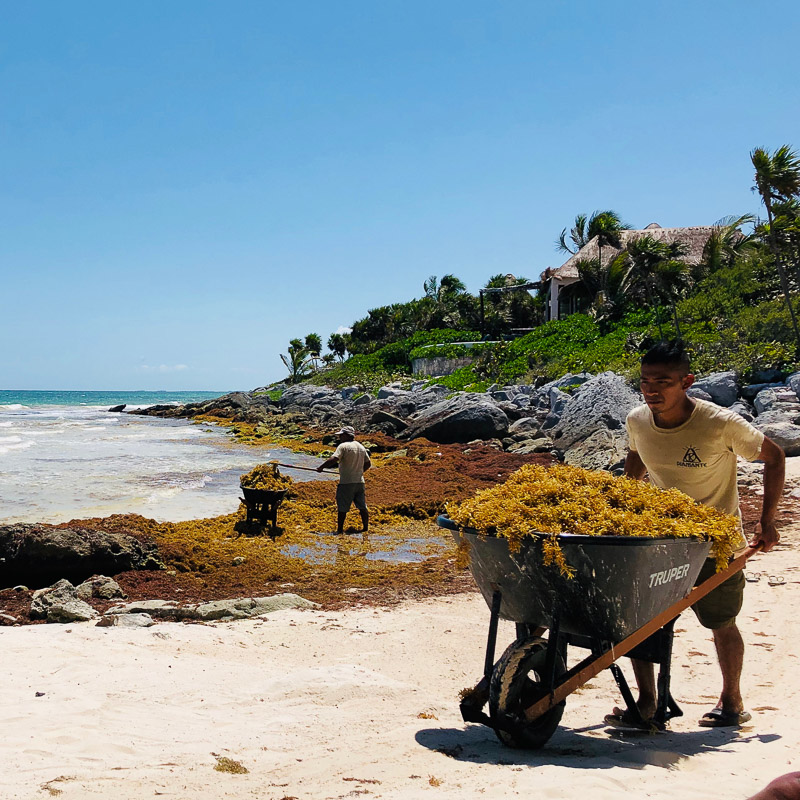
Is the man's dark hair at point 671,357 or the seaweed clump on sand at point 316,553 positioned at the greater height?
the man's dark hair at point 671,357

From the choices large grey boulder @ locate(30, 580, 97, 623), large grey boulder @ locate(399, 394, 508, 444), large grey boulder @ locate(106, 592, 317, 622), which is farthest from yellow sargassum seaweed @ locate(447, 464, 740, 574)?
large grey boulder @ locate(399, 394, 508, 444)

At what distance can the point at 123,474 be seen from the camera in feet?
66.4

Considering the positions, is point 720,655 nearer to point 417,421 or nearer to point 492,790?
point 492,790

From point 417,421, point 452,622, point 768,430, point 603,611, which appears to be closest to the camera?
point 603,611

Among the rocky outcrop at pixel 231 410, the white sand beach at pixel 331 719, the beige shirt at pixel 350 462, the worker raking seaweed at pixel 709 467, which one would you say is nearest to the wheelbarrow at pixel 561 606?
the white sand beach at pixel 331 719

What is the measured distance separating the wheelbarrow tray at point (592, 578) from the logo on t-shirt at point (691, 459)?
58 centimetres

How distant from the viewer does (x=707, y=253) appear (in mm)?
38469

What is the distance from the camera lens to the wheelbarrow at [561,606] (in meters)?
3.37

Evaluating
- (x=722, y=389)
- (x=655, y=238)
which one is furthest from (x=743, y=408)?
(x=655, y=238)

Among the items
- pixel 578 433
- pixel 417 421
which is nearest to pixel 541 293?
pixel 417 421

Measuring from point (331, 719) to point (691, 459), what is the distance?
8.58ft

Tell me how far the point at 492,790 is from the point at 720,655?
6.03 ft

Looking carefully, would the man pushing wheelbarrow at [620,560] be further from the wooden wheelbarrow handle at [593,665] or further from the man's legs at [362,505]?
the man's legs at [362,505]

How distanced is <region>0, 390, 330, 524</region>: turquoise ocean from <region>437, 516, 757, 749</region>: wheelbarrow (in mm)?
10767
